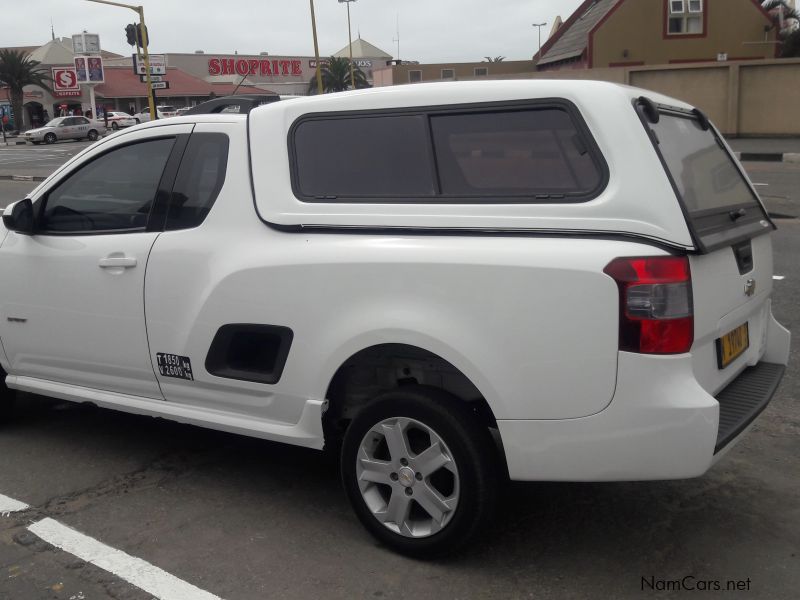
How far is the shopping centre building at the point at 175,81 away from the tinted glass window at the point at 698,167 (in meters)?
54.0

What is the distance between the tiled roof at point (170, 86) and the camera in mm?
64125

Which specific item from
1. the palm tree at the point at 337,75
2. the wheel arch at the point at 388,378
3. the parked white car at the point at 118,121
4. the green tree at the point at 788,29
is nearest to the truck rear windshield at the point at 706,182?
the wheel arch at the point at 388,378

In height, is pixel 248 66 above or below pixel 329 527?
above

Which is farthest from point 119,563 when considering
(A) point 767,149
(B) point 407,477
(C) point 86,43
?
(C) point 86,43

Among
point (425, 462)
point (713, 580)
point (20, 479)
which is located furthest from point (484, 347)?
point (20, 479)

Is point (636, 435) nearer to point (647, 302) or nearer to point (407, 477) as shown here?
point (647, 302)

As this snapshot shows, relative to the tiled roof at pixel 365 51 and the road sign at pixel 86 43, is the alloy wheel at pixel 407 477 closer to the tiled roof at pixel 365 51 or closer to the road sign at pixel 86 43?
the road sign at pixel 86 43

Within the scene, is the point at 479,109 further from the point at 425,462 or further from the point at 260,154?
the point at 425,462

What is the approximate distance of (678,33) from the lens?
120ft

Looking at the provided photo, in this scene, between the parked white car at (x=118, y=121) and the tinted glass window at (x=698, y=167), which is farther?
the parked white car at (x=118, y=121)

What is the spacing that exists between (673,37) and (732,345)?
119ft

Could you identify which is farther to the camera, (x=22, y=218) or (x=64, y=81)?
(x=64, y=81)

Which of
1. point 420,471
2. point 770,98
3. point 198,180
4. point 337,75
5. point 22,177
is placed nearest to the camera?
point 420,471
